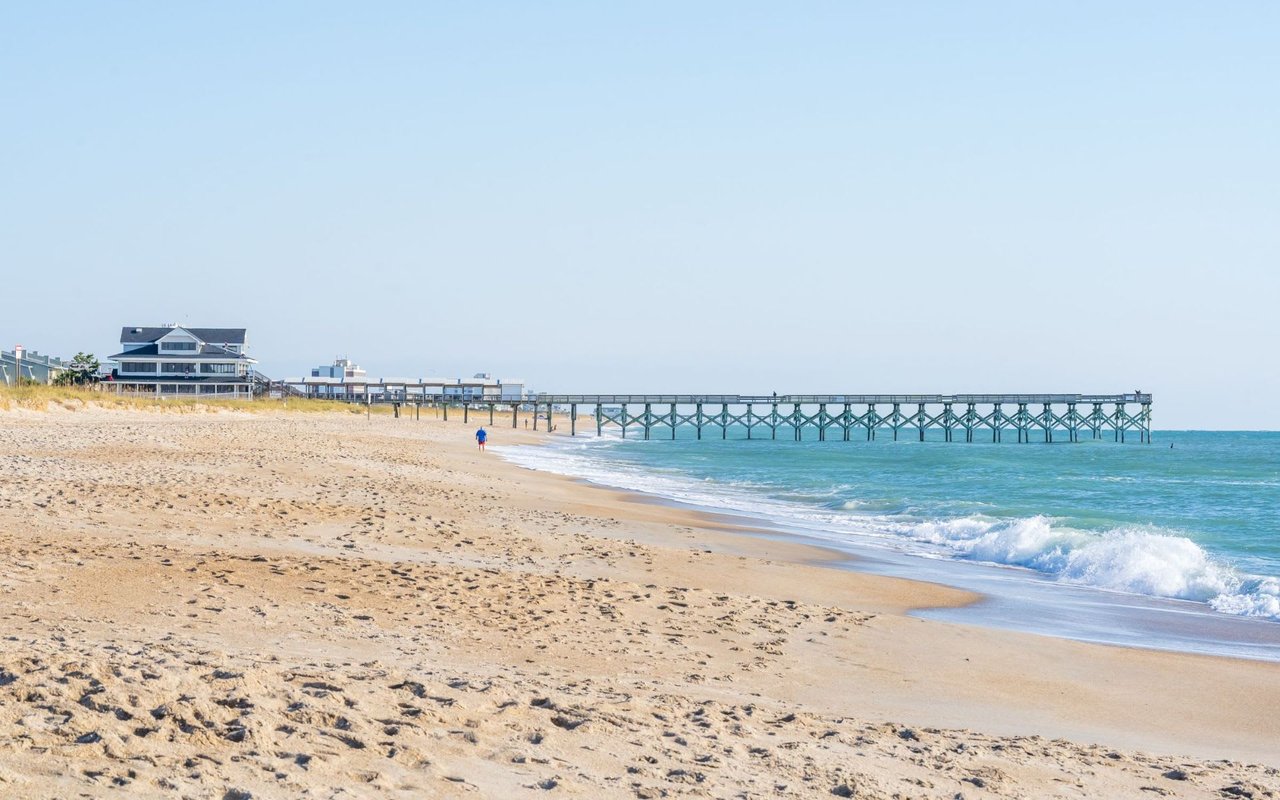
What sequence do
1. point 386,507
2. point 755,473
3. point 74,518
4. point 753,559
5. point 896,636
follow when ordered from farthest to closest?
1. point 755,473
2. point 386,507
3. point 753,559
4. point 74,518
5. point 896,636

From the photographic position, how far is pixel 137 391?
6531 cm

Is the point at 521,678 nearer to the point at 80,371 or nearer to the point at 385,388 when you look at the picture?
the point at 80,371

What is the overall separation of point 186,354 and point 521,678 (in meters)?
75.8

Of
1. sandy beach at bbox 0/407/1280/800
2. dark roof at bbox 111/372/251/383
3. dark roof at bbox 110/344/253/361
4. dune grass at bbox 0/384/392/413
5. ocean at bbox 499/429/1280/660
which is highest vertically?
dark roof at bbox 110/344/253/361

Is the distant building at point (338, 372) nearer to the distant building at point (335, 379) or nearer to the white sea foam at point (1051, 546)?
the distant building at point (335, 379)

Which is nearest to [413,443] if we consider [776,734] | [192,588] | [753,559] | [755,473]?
[755,473]

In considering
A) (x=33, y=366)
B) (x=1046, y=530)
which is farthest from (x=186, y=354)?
(x=1046, y=530)

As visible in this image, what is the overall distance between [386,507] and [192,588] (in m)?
8.07

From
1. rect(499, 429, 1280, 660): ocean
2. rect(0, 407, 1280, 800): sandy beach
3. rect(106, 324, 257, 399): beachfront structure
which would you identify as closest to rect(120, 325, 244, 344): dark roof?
rect(106, 324, 257, 399): beachfront structure

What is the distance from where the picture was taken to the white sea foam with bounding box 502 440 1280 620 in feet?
47.3

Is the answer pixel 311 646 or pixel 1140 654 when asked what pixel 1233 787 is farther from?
pixel 311 646

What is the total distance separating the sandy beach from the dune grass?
83.8ft

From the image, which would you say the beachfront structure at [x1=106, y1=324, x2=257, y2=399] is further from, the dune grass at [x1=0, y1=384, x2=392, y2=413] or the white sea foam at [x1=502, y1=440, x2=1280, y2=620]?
the white sea foam at [x1=502, y1=440, x2=1280, y2=620]

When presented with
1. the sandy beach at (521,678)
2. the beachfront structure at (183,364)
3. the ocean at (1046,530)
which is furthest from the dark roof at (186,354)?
the sandy beach at (521,678)
